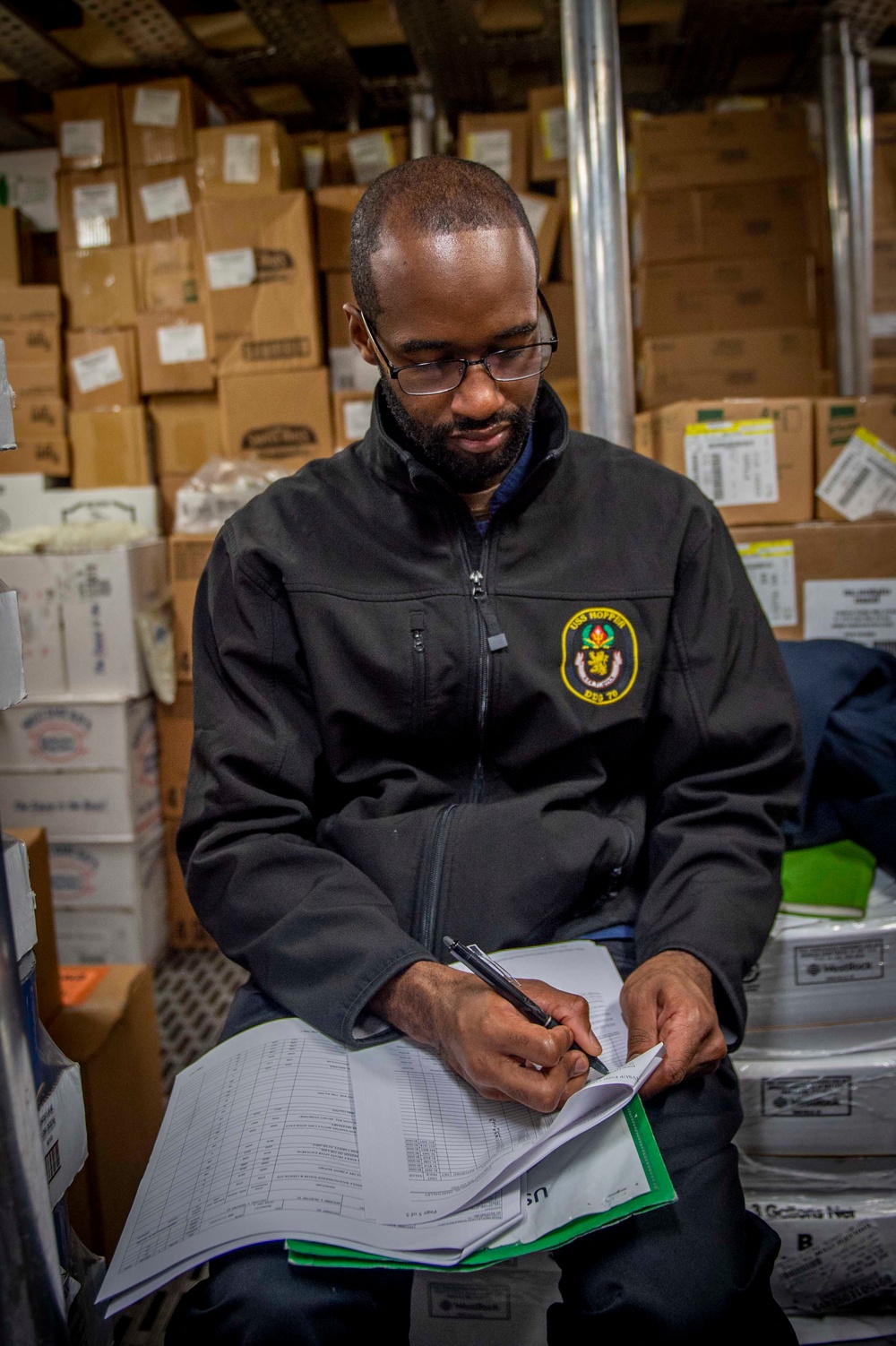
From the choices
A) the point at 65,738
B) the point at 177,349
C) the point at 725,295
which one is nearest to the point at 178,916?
the point at 65,738

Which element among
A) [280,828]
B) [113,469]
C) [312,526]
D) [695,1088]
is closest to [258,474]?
[113,469]

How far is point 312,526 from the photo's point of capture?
1100 mm

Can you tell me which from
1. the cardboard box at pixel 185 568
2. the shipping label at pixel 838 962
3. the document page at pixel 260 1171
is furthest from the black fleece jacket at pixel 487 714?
the cardboard box at pixel 185 568

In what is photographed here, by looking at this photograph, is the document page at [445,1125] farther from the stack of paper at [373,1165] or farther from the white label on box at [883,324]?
the white label on box at [883,324]

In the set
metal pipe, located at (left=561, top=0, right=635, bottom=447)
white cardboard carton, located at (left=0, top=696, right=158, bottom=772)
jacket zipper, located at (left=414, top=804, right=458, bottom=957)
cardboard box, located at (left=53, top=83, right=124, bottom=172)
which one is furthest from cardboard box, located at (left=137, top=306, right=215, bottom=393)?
jacket zipper, located at (left=414, top=804, right=458, bottom=957)

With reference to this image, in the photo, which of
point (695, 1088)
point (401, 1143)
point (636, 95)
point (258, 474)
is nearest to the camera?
point (401, 1143)

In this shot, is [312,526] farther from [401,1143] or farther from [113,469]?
[113,469]

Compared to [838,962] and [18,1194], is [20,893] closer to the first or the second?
[18,1194]

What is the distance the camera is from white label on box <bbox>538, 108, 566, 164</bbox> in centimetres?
271

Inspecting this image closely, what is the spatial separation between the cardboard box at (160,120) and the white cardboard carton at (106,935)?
200 centimetres

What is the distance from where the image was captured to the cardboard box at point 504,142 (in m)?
2.76

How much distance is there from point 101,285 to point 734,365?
1.75 m

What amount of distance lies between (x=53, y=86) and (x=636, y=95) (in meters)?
1.78

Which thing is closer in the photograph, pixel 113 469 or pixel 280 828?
pixel 280 828
